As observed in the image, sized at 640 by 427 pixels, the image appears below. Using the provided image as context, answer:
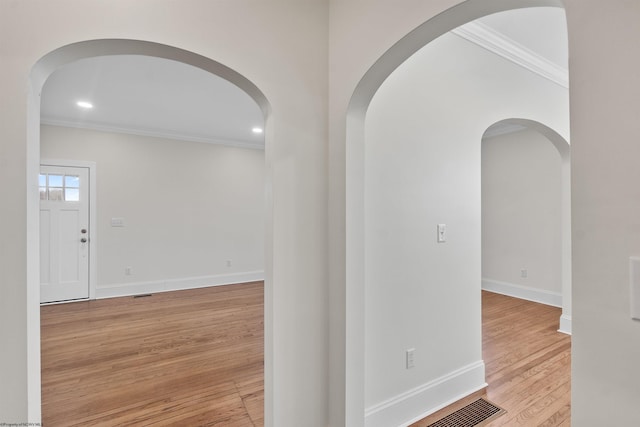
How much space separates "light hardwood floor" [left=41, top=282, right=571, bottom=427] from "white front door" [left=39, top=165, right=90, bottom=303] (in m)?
0.34

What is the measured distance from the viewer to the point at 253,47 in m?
1.45

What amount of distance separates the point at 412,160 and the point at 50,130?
5.02 m

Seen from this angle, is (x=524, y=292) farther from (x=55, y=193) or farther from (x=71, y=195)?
(x=55, y=193)

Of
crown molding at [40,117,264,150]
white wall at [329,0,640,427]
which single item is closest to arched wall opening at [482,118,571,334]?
white wall at [329,0,640,427]

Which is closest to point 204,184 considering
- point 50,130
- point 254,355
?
point 50,130

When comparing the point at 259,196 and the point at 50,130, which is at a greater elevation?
the point at 50,130

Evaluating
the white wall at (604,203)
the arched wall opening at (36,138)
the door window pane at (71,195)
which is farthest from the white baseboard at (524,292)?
the door window pane at (71,195)

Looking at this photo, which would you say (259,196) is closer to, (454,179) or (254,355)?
(254,355)

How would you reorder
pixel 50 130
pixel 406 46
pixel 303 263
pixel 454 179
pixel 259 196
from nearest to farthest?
pixel 406 46 → pixel 303 263 → pixel 454 179 → pixel 50 130 → pixel 259 196

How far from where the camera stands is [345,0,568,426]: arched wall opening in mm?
1478

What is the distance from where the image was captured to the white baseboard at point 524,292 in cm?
422

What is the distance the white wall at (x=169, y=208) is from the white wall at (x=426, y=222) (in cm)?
295

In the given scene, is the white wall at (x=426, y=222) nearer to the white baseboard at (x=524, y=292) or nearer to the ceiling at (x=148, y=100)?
the ceiling at (x=148, y=100)

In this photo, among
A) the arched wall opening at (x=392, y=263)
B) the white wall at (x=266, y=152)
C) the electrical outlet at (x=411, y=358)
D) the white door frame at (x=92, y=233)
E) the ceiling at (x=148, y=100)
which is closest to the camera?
the white wall at (x=266, y=152)
